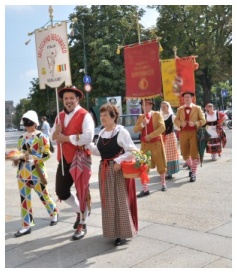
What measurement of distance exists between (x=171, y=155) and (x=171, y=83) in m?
1.93

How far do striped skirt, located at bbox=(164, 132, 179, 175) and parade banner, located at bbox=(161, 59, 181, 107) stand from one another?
1.15m

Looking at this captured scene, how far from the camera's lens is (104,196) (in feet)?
14.5

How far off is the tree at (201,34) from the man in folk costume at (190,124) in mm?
23904

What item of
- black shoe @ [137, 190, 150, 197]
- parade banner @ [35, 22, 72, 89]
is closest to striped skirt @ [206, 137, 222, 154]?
black shoe @ [137, 190, 150, 197]

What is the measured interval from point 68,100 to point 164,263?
2237 millimetres

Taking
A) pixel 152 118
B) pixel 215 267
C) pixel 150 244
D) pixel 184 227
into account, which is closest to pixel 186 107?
pixel 152 118

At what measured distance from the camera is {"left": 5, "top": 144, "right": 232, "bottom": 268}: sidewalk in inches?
152

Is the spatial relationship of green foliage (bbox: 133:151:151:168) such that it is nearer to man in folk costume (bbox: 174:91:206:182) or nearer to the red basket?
the red basket

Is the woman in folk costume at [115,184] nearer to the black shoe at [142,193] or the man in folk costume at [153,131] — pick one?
the black shoe at [142,193]

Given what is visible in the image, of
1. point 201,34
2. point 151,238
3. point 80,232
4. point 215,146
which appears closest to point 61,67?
point 80,232

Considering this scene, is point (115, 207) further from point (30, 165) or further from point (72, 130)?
point (30, 165)

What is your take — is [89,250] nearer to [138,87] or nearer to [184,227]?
[184,227]

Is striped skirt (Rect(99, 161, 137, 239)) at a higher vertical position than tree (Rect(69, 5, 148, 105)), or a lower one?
→ lower

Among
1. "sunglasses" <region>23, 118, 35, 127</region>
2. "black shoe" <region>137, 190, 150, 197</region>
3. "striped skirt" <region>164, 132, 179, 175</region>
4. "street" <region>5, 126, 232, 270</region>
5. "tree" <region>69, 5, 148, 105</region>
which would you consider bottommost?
"street" <region>5, 126, 232, 270</region>
